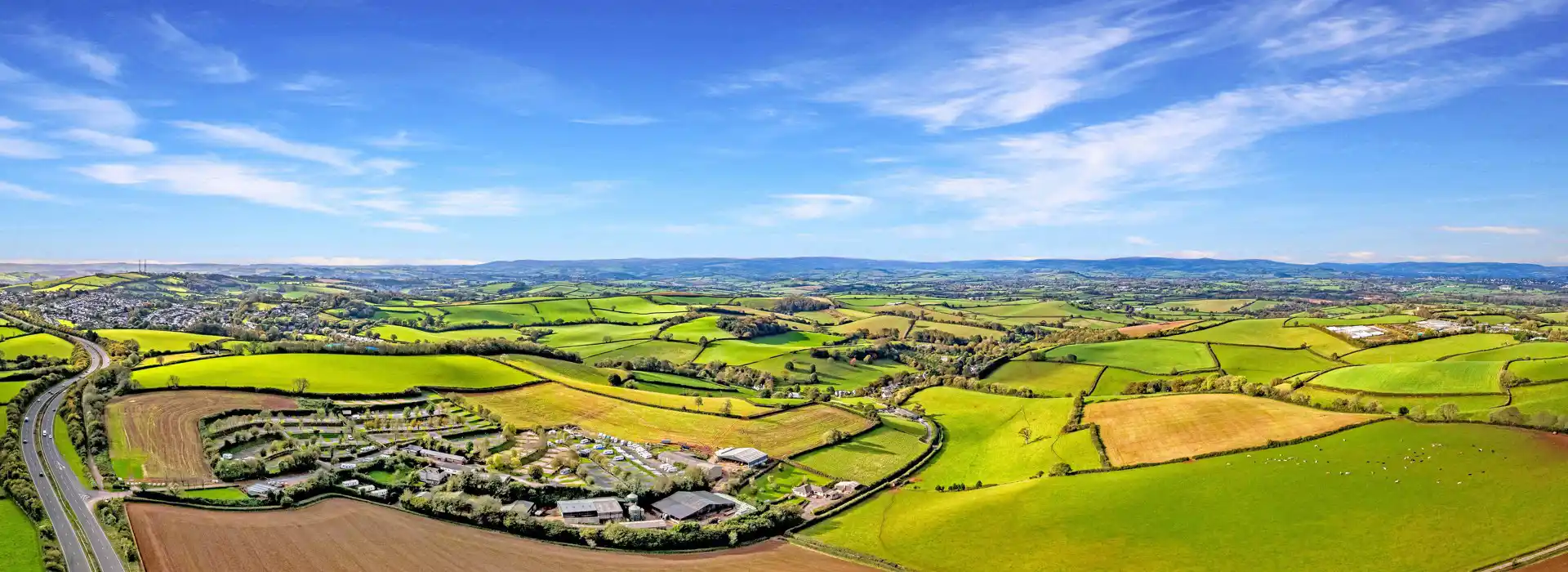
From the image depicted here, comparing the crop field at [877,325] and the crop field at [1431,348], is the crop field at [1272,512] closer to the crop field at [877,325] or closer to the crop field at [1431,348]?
the crop field at [1431,348]

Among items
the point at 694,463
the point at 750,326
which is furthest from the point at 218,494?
the point at 750,326

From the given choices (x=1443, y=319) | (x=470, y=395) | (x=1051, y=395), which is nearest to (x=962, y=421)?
(x=1051, y=395)

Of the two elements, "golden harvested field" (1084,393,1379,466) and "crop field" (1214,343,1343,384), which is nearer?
"golden harvested field" (1084,393,1379,466)

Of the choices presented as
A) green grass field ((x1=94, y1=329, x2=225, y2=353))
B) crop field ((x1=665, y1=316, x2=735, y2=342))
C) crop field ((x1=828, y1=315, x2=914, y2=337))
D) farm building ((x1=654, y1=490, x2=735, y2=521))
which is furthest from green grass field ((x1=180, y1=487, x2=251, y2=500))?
crop field ((x1=828, y1=315, x2=914, y2=337))

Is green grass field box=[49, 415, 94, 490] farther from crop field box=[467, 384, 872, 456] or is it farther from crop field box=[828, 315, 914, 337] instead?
crop field box=[828, 315, 914, 337]

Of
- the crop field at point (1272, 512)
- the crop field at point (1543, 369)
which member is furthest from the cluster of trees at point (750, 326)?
the crop field at point (1543, 369)

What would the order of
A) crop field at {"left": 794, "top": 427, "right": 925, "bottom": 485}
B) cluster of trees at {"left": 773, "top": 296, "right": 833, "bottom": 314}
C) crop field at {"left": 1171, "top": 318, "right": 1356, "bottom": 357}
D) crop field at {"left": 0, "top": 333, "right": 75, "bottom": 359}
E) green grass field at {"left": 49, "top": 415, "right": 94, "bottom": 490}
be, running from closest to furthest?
1. green grass field at {"left": 49, "top": 415, "right": 94, "bottom": 490}
2. crop field at {"left": 794, "top": 427, "right": 925, "bottom": 485}
3. crop field at {"left": 0, "top": 333, "right": 75, "bottom": 359}
4. crop field at {"left": 1171, "top": 318, "right": 1356, "bottom": 357}
5. cluster of trees at {"left": 773, "top": 296, "right": 833, "bottom": 314}

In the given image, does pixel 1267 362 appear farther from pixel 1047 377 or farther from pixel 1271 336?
pixel 1047 377
